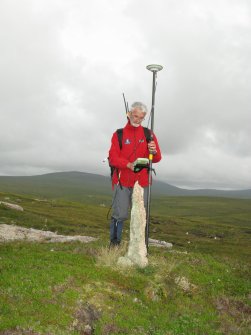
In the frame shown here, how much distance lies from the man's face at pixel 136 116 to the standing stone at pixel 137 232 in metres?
2.47

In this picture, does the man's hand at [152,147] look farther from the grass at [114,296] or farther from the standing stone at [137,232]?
the grass at [114,296]

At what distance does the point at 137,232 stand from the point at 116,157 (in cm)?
319

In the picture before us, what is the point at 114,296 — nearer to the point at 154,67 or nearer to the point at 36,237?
the point at 154,67

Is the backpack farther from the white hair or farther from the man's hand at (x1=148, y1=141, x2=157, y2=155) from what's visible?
the white hair

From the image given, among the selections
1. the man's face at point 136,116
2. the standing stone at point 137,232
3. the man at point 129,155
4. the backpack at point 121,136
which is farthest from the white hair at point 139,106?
the standing stone at point 137,232

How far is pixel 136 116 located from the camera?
14.9m

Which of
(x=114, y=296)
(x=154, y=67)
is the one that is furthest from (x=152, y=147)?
(x=114, y=296)

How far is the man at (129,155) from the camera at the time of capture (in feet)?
49.0

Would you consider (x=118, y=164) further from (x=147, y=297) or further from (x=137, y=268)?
(x=147, y=297)

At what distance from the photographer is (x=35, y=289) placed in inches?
444

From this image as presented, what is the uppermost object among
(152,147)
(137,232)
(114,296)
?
(152,147)

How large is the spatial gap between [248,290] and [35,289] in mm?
8392

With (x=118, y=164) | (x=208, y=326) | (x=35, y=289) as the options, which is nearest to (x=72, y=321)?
(x=35, y=289)

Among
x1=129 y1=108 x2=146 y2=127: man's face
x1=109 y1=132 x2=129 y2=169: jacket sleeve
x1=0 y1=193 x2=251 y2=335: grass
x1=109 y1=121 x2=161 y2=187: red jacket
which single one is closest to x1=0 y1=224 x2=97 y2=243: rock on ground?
x1=0 y1=193 x2=251 y2=335: grass
